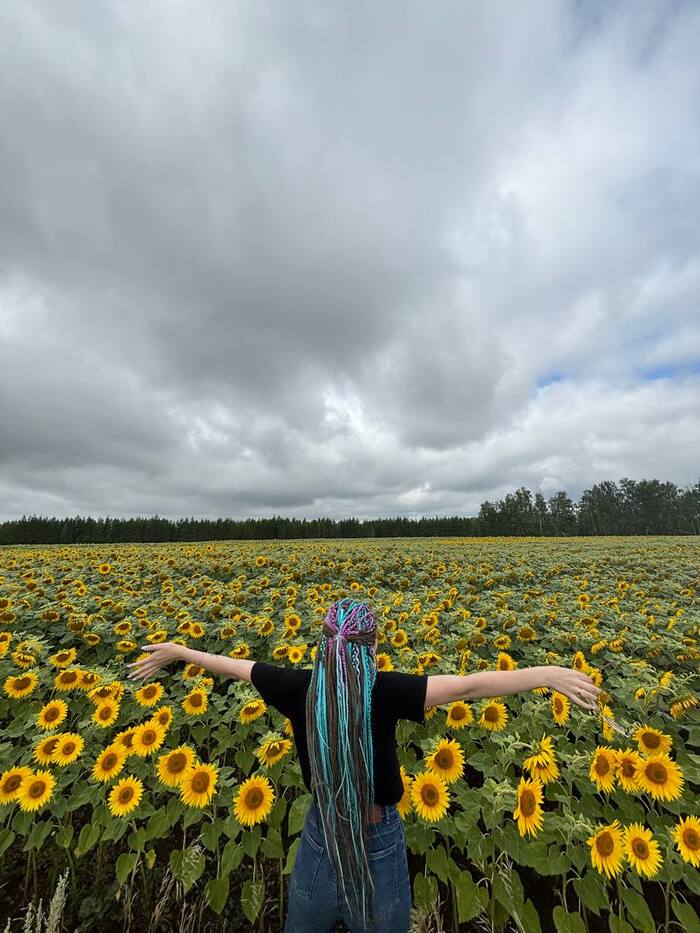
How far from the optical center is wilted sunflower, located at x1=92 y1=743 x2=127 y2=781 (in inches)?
110

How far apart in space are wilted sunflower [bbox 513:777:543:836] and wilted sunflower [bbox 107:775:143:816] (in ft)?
7.92

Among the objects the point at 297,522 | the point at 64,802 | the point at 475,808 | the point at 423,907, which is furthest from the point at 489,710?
the point at 297,522

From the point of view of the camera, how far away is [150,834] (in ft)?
8.35

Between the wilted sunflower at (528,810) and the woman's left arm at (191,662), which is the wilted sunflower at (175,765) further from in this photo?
the wilted sunflower at (528,810)

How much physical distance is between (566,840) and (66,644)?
5.89m

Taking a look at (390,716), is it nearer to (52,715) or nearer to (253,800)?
(253,800)

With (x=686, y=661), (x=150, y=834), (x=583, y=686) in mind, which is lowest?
(x=150, y=834)

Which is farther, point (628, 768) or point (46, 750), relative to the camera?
point (46, 750)

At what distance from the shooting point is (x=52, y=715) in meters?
3.37

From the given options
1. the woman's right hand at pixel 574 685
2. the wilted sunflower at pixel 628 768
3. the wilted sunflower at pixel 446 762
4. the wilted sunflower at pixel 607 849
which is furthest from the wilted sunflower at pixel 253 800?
the wilted sunflower at pixel 628 768

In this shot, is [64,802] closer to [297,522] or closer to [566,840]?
[566,840]

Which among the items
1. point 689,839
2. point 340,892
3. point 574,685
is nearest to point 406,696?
point 574,685

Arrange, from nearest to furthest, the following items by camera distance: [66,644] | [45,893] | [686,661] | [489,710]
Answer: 1. [45,893]
2. [489,710]
3. [686,661]
4. [66,644]

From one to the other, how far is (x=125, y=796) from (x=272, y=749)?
996mm
